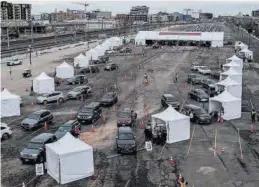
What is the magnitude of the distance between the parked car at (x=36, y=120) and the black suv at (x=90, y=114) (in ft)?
8.35

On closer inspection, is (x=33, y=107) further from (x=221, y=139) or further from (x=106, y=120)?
(x=221, y=139)

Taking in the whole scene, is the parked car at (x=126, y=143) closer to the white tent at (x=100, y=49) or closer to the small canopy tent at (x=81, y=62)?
the small canopy tent at (x=81, y=62)

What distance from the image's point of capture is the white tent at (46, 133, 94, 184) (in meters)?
22.1

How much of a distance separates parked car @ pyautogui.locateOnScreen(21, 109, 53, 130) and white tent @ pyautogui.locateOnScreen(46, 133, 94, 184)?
9578 millimetres

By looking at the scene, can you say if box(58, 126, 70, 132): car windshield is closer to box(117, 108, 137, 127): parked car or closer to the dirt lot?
the dirt lot

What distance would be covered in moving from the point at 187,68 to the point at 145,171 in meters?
46.4

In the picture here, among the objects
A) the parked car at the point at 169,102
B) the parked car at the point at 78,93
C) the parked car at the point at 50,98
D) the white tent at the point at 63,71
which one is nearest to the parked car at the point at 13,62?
the white tent at the point at 63,71

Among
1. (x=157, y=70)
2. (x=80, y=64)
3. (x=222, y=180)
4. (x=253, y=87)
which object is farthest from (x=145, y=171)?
(x=80, y=64)

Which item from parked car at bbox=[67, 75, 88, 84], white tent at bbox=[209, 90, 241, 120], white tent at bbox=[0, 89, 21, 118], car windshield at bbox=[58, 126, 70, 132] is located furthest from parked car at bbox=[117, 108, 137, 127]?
parked car at bbox=[67, 75, 88, 84]

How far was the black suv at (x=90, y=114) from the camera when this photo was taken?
33688mm

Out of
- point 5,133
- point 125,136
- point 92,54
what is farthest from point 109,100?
point 92,54

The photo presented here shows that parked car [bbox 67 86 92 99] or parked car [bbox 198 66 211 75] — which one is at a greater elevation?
parked car [bbox 198 66 211 75]

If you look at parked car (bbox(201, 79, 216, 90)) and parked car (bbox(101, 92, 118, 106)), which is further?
parked car (bbox(201, 79, 216, 90))

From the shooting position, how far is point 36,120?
33000mm
